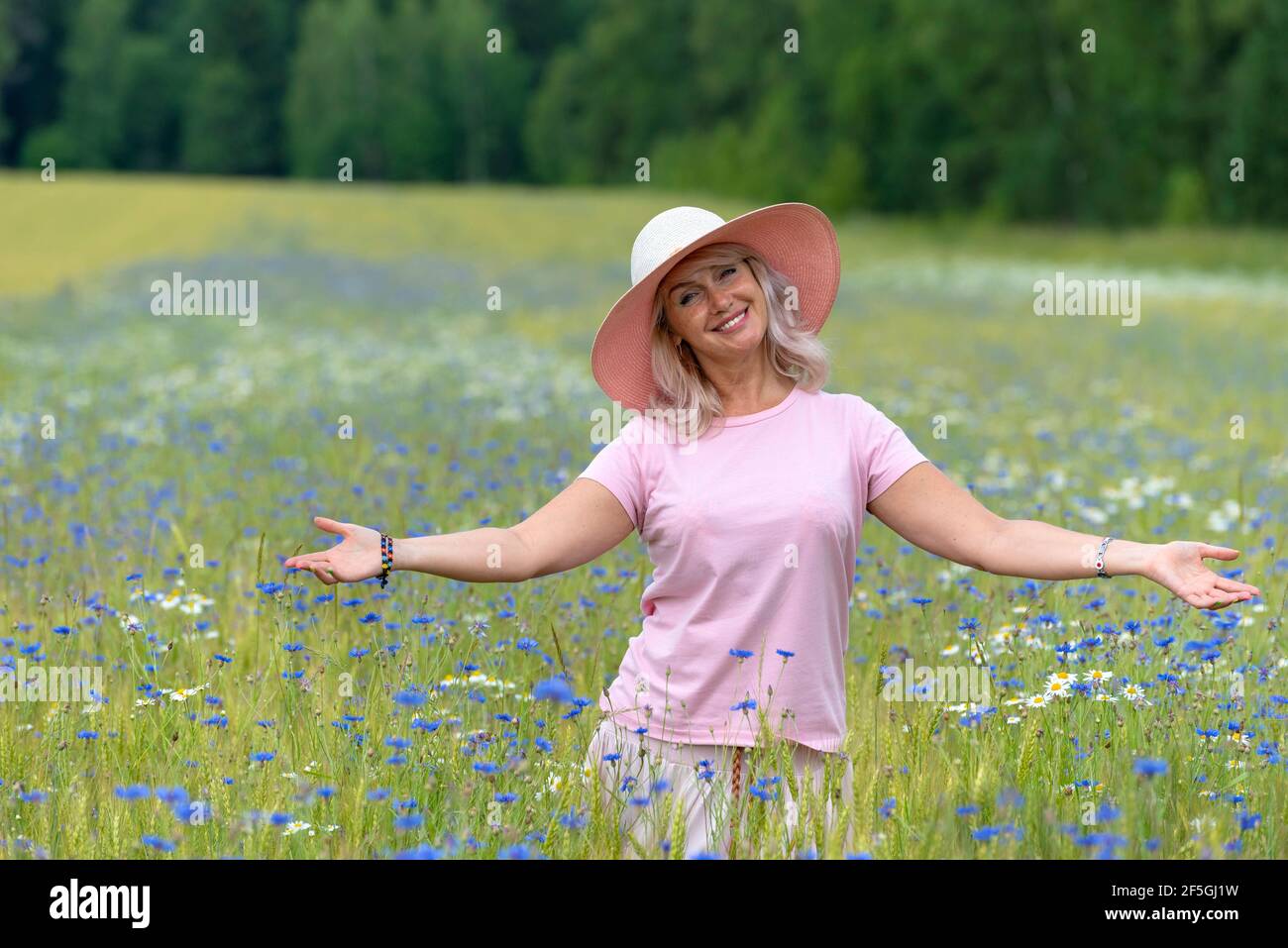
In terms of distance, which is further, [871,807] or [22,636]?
[22,636]

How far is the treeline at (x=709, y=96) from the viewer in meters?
42.0

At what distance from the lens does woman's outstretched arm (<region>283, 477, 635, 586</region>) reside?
3078 mm

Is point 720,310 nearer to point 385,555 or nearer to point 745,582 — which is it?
point 745,582

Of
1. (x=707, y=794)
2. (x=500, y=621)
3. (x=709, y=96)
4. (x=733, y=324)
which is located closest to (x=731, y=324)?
(x=733, y=324)

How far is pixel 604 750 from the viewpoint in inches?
135

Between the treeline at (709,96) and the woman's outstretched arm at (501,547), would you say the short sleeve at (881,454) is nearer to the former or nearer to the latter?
the woman's outstretched arm at (501,547)

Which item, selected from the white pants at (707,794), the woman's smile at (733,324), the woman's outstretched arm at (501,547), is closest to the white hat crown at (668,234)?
the woman's smile at (733,324)

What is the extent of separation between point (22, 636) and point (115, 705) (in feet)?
2.67

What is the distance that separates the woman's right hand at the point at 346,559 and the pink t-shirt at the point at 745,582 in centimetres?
67

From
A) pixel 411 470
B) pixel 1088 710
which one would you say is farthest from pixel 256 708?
pixel 411 470

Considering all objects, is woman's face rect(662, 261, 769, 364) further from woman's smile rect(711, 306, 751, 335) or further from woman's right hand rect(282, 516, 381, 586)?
woman's right hand rect(282, 516, 381, 586)

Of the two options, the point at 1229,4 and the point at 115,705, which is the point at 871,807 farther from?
the point at 1229,4

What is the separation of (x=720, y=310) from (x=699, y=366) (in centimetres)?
20

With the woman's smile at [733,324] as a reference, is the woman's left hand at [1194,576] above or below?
below
